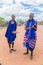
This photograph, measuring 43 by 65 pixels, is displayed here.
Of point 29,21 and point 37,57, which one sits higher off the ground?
point 29,21

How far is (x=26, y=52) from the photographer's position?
11.9 meters

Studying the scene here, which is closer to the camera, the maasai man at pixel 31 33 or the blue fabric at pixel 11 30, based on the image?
the maasai man at pixel 31 33

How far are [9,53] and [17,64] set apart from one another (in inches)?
66.1

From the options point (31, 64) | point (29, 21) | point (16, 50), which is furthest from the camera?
point (16, 50)

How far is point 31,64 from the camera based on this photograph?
10.4 m

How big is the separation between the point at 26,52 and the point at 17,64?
153 cm

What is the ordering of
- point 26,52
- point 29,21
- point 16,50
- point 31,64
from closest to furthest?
point 31,64 < point 29,21 < point 26,52 < point 16,50

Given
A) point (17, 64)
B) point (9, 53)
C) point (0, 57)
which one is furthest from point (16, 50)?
point (17, 64)

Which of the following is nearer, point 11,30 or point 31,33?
point 31,33

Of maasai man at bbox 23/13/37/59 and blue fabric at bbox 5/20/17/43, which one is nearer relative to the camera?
maasai man at bbox 23/13/37/59

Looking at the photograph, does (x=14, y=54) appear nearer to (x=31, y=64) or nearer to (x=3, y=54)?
(x=3, y=54)

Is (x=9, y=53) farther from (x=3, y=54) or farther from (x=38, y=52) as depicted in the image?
(x=38, y=52)

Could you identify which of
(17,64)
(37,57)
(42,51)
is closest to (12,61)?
(17,64)

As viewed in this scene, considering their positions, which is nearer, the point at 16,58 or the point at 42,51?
the point at 16,58
